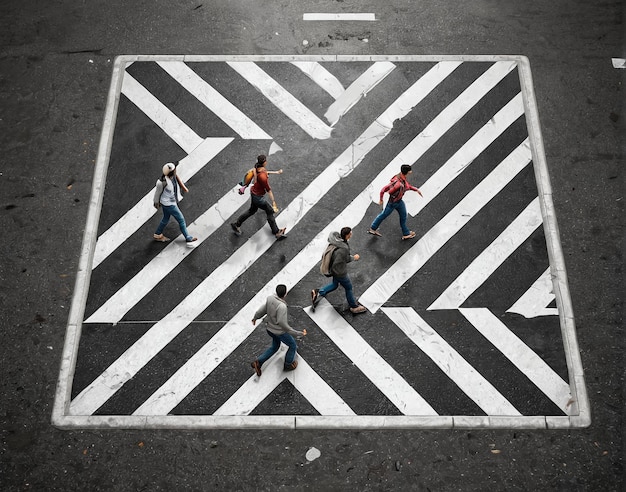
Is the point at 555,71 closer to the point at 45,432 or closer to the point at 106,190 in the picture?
the point at 106,190

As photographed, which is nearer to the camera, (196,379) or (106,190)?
(196,379)

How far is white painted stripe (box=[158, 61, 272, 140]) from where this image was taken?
13523 mm

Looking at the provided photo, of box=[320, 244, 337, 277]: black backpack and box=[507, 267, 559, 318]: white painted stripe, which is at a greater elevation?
box=[320, 244, 337, 277]: black backpack

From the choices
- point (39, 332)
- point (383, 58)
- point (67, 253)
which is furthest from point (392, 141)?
point (39, 332)

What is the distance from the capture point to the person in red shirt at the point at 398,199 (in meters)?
11.3

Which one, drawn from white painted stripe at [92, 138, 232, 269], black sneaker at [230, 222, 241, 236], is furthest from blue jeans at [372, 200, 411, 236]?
white painted stripe at [92, 138, 232, 269]

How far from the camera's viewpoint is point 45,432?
10.5m

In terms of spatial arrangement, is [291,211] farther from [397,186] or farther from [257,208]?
[397,186]

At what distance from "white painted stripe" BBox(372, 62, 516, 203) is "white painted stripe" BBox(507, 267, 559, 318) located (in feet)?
8.23

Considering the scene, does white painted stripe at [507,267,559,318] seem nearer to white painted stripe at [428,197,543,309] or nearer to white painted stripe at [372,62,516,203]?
white painted stripe at [428,197,543,309]

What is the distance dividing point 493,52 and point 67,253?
949 centimetres

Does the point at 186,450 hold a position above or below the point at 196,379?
below

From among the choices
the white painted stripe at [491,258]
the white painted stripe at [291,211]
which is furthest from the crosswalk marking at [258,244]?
the white painted stripe at [491,258]

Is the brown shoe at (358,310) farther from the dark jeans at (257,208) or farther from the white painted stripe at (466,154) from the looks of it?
the white painted stripe at (466,154)
